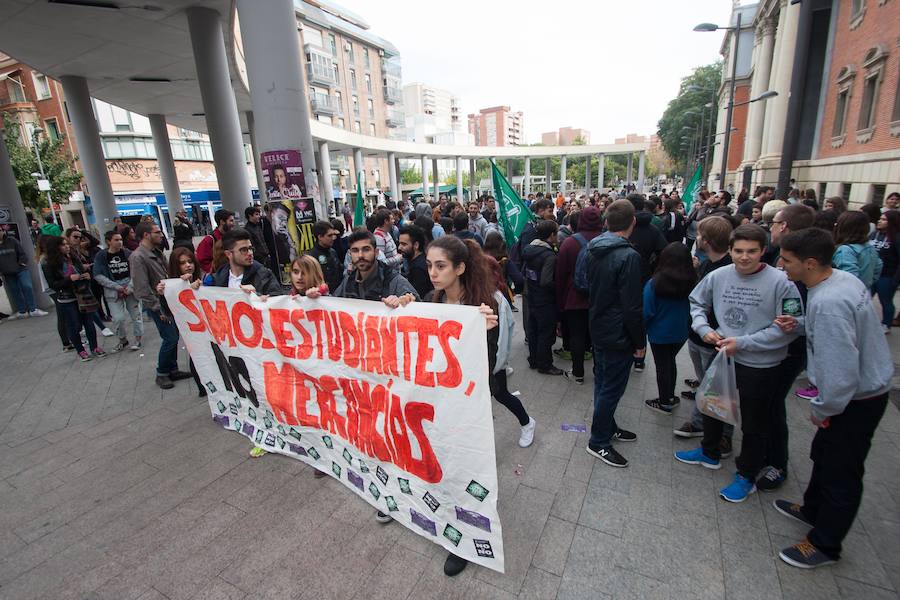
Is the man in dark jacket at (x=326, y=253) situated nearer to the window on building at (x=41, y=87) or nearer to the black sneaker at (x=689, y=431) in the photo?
the black sneaker at (x=689, y=431)

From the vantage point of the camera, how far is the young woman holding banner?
2.64m

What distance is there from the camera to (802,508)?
2.63 metres

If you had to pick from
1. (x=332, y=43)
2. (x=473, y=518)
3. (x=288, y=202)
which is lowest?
(x=473, y=518)

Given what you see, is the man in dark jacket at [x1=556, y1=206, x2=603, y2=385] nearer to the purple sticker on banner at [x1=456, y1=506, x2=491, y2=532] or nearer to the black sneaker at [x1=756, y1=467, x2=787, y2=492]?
the black sneaker at [x1=756, y1=467, x2=787, y2=492]

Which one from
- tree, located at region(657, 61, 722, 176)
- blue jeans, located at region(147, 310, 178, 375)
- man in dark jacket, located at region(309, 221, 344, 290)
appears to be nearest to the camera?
blue jeans, located at region(147, 310, 178, 375)

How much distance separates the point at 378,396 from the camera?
2.68 metres

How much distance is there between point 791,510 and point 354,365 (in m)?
2.94

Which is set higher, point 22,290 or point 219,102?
point 219,102

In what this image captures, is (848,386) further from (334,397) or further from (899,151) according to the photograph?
(899,151)

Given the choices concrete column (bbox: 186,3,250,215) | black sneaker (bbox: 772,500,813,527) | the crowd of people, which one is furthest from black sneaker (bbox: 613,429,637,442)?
concrete column (bbox: 186,3,250,215)

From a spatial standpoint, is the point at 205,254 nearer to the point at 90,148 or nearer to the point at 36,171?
the point at 90,148

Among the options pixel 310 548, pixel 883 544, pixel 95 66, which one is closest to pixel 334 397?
pixel 310 548

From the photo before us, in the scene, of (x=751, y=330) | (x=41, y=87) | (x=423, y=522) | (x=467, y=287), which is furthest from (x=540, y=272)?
(x=41, y=87)

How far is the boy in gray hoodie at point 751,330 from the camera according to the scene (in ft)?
8.64
